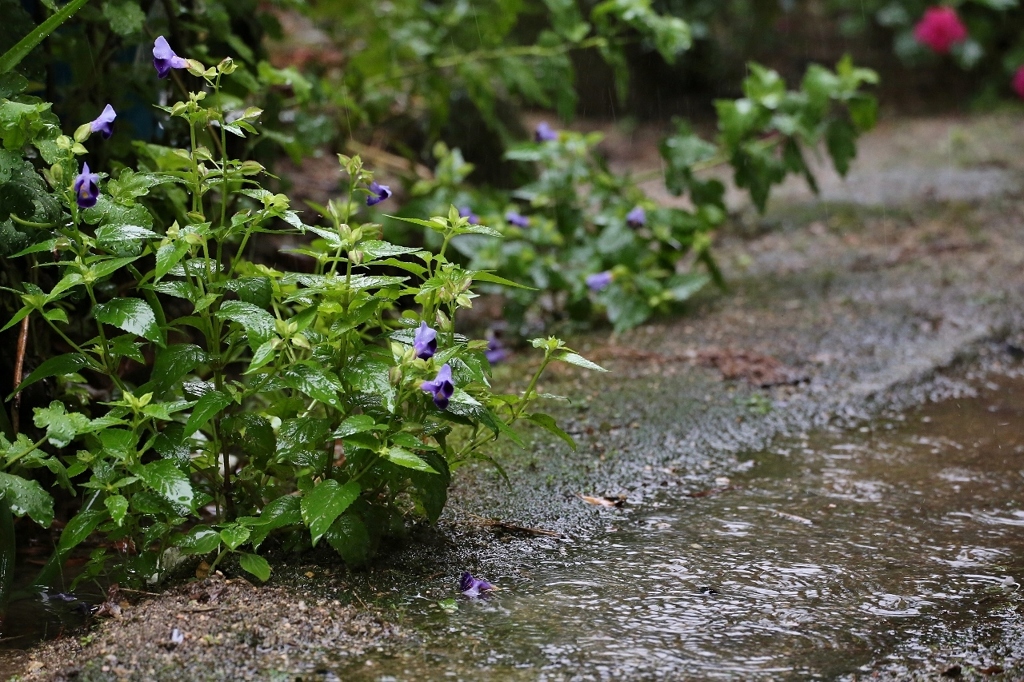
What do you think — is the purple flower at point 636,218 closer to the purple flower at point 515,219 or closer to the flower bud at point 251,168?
the purple flower at point 515,219

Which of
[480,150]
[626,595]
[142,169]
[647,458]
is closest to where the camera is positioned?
[626,595]

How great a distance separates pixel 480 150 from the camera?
525 cm

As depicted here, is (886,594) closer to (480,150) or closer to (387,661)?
(387,661)

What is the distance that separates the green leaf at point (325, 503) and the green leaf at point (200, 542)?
17 cm

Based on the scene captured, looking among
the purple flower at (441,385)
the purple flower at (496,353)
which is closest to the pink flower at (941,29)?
the purple flower at (496,353)

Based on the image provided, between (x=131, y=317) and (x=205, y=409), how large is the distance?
0.20 meters

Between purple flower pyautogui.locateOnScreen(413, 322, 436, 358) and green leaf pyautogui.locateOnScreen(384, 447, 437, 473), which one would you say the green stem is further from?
green leaf pyautogui.locateOnScreen(384, 447, 437, 473)

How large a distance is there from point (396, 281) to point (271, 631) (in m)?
0.61

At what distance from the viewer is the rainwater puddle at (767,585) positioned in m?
1.60

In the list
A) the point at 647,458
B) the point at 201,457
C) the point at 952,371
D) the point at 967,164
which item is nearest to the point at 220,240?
the point at 201,457

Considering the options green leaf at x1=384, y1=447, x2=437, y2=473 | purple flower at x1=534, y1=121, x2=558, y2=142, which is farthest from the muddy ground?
purple flower at x1=534, y1=121, x2=558, y2=142

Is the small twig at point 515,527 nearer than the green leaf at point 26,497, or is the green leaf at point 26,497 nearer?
the green leaf at point 26,497

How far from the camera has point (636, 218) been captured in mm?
3752

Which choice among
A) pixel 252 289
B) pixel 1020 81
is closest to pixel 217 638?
pixel 252 289
